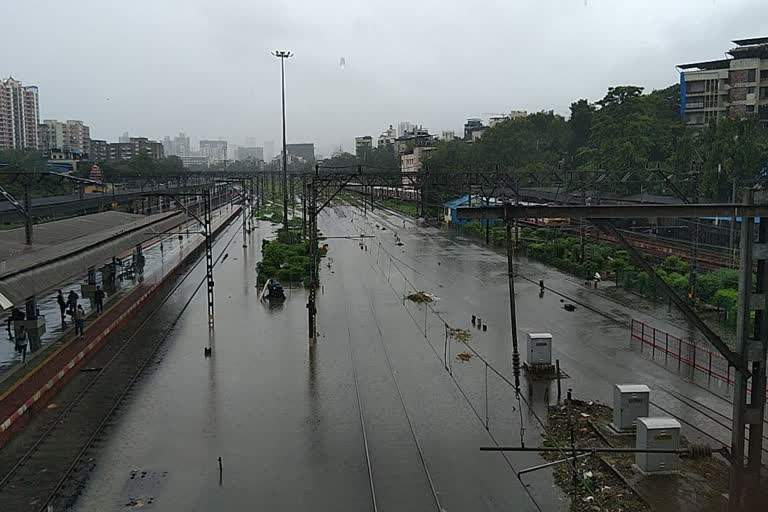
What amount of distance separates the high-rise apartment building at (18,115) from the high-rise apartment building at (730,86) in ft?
391

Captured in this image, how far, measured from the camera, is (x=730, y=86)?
190ft

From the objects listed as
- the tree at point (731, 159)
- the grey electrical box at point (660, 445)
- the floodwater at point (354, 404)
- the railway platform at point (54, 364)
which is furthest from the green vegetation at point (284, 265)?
the tree at point (731, 159)

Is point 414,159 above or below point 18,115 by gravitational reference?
below

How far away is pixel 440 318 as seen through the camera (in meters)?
23.8

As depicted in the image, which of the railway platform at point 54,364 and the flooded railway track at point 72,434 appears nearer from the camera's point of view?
the flooded railway track at point 72,434

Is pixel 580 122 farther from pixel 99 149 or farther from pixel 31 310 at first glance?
pixel 99 149

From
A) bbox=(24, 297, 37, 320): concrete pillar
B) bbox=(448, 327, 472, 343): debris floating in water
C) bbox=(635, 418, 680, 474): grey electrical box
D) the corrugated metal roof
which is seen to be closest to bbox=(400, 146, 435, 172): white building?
the corrugated metal roof

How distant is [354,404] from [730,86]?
181ft

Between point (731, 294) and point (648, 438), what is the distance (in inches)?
524

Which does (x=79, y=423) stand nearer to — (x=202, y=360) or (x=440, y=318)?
(x=202, y=360)

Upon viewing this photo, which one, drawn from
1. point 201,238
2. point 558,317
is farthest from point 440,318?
point 201,238

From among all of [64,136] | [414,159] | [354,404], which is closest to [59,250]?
[354,404]

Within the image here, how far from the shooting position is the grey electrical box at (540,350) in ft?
55.6

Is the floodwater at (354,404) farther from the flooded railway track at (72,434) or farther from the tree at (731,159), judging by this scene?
the tree at (731,159)
